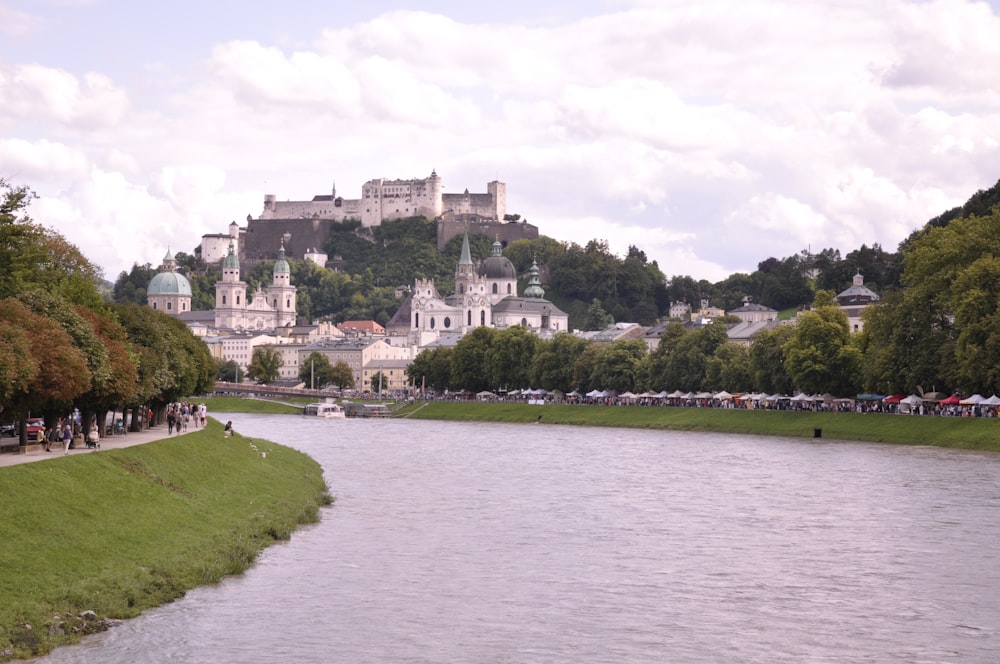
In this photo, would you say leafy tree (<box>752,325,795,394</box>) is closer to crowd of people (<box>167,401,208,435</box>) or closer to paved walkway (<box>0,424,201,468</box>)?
crowd of people (<box>167,401,208,435</box>)

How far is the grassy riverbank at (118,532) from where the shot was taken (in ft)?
81.3

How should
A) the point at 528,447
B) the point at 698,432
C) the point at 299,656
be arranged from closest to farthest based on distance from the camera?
the point at 299,656, the point at 528,447, the point at 698,432

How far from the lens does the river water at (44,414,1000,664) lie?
83.2ft

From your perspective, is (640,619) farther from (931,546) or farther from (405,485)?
(405,485)

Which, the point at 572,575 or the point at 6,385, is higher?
the point at 6,385

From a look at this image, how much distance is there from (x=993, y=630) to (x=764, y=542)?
10753 millimetres

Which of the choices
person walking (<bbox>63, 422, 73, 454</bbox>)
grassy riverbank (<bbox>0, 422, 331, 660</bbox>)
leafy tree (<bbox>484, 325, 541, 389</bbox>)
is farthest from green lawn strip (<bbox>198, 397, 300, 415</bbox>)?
person walking (<bbox>63, 422, 73, 454</bbox>)

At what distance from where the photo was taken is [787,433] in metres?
85.6

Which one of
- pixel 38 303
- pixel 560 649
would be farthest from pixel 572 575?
pixel 38 303

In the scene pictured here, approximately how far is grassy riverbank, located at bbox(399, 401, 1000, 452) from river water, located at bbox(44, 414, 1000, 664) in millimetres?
13632

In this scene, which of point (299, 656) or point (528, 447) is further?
point (528, 447)

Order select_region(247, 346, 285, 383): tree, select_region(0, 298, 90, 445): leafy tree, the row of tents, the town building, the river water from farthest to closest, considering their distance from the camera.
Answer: select_region(247, 346, 285, 383): tree
the town building
the row of tents
select_region(0, 298, 90, 445): leafy tree
the river water

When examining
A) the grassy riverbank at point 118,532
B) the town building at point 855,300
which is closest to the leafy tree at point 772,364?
the town building at point 855,300

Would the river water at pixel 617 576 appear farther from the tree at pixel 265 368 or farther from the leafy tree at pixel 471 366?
the tree at pixel 265 368
